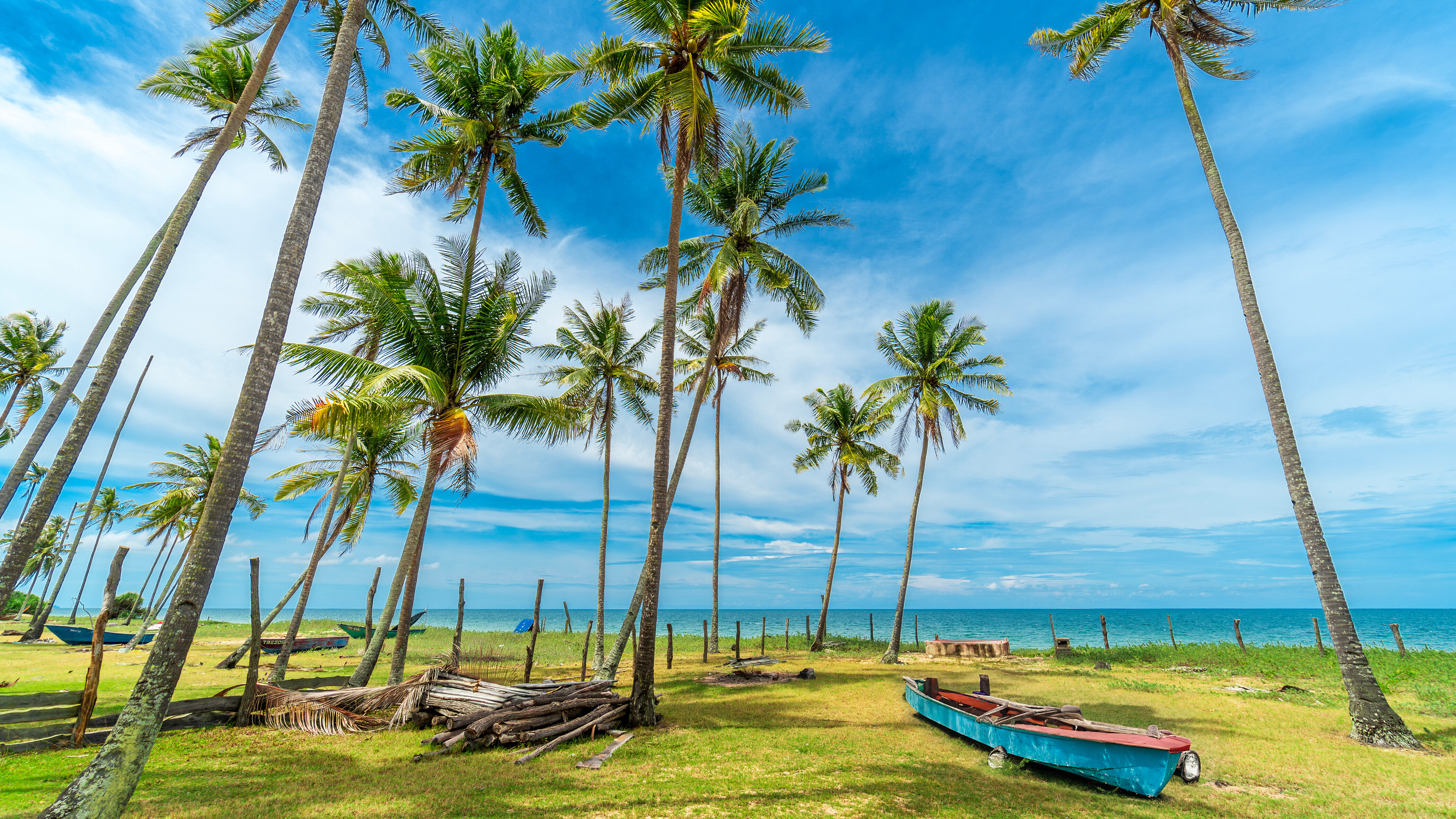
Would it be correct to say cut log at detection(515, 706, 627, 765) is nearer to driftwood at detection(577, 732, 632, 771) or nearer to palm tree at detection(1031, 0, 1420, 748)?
driftwood at detection(577, 732, 632, 771)

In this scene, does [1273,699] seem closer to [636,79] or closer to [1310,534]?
[1310,534]

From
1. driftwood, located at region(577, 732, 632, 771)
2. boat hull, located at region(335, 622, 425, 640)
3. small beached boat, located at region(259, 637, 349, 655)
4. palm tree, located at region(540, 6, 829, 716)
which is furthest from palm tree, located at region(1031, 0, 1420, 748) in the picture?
boat hull, located at region(335, 622, 425, 640)

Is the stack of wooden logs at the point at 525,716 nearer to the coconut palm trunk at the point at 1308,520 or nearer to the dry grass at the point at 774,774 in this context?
the dry grass at the point at 774,774

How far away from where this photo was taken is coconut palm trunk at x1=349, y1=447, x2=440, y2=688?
1216cm

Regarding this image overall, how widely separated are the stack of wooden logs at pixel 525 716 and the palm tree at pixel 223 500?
13.9ft

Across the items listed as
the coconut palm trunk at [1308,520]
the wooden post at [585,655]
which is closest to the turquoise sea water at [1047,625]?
the wooden post at [585,655]

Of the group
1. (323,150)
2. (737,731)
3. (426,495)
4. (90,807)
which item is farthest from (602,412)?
(90,807)

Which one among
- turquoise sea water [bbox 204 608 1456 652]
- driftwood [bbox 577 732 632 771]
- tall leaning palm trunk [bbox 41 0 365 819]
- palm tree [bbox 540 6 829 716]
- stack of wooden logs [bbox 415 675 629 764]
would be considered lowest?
turquoise sea water [bbox 204 608 1456 652]

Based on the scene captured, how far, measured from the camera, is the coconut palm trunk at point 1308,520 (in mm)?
9398

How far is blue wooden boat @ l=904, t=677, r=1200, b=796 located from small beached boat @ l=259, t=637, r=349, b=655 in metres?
23.4

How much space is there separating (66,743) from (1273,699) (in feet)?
77.1

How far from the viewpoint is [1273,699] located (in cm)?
1337

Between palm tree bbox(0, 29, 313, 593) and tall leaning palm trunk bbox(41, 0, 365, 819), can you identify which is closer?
tall leaning palm trunk bbox(41, 0, 365, 819)

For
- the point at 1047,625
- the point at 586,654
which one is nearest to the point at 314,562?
the point at 586,654
